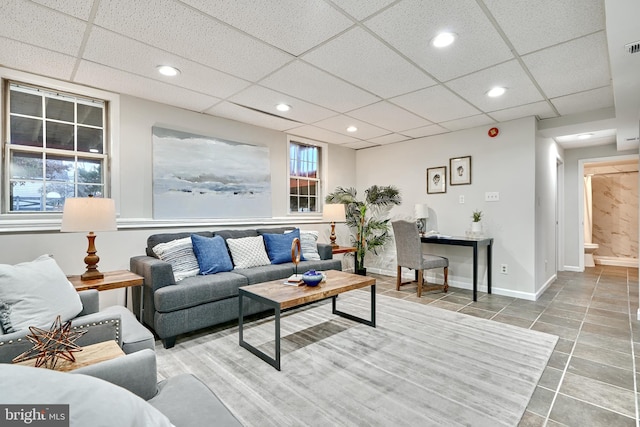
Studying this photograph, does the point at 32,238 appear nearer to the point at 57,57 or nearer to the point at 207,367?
the point at 57,57

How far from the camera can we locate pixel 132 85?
2975 millimetres

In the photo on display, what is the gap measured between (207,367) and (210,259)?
1.18 m

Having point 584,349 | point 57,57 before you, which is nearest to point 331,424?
point 584,349

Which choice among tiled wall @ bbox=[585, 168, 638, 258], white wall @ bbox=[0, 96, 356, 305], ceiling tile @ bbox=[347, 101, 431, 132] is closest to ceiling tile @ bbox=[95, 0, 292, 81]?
Answer: white wall @ bbox=[0, 96, 356, 305]

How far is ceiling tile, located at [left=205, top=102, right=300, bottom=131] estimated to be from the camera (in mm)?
3648

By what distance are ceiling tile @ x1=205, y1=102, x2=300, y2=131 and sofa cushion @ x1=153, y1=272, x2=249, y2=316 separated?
6.43ft

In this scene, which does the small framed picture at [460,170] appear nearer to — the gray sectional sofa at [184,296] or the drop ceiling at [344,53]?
the drop ceiling at [344,53]

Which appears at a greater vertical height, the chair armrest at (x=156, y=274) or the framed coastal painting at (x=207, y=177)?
the framed coastal painting at (x=207, y=177)

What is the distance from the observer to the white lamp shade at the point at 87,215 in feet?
7.79

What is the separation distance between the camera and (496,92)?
3.13m

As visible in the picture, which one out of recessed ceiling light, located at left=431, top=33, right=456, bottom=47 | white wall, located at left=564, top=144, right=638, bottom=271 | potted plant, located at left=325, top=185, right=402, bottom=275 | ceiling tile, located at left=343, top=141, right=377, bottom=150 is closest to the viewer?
recessed ceiling light, located at left=431, top=33, right=456, bottom=47

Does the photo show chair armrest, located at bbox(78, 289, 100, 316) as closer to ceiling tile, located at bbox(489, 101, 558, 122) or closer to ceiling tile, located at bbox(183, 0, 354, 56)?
ceiling tile, located at bbox(183, 0, 354, 56)

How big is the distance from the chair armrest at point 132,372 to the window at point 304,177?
12.3ft

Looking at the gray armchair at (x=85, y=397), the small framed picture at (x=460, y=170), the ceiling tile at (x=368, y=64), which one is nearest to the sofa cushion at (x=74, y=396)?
the gray armchair at (x=85, y=397)
